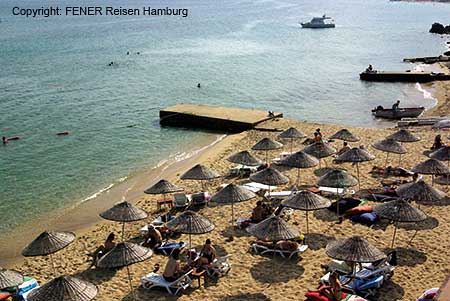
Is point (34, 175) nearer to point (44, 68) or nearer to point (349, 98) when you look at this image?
point (349, 98)

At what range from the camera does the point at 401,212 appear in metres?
14.5

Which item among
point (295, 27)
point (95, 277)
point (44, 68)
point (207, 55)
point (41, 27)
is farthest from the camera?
point (295, 27)

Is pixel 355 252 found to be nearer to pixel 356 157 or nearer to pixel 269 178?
pixel 269 178

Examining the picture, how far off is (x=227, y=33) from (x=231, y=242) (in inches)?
3861

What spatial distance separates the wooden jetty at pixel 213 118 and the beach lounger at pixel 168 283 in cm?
2027

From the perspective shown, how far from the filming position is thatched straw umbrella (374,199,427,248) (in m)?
14.3

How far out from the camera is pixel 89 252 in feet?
54.1

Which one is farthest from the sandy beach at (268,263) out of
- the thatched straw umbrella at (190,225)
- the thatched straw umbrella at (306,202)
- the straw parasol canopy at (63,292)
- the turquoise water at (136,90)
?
the turquoise water at (136,90)

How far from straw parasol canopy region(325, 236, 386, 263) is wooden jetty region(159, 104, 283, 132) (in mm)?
20584

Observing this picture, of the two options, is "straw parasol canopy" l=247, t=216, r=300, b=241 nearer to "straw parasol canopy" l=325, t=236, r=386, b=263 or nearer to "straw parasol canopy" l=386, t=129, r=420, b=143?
"straw parasol canopy" l=325, t=236, r=386, b=263

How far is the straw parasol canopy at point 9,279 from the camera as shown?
12297 millimetres

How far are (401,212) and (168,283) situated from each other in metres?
6.82

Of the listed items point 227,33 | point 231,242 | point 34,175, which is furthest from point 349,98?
point 227,33

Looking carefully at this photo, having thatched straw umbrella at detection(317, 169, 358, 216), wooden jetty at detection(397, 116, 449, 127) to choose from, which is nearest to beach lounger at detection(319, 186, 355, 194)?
thatched straw umbrella at detection(317, 169, 358, 216)
